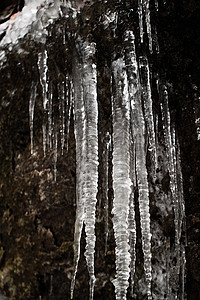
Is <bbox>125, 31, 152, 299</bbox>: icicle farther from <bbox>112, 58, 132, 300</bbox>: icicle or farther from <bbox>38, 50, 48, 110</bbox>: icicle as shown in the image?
<bbox>38, 50, 48, 110</bbox>: icicle

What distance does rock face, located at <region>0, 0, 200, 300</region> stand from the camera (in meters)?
1.69

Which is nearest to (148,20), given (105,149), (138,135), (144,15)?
(144,15)

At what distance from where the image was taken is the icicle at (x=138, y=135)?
150 centimetres

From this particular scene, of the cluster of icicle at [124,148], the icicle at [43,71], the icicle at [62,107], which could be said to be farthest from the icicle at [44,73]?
the cluster of icicle at [124,148]

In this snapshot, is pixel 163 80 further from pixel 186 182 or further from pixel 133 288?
pixel 133 288

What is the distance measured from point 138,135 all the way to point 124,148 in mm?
107

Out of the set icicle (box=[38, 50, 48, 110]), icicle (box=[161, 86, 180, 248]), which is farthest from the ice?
icicle (box=[38, 50, 48, 110])

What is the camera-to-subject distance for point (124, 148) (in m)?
1.58

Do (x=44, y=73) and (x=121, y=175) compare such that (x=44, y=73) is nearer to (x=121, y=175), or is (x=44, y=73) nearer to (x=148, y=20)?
(x=148, y=20)

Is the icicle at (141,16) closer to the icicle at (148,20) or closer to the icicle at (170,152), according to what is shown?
the icicle at (148,20)

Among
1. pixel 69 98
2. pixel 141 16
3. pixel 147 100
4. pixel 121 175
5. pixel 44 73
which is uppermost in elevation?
pixel 141 16

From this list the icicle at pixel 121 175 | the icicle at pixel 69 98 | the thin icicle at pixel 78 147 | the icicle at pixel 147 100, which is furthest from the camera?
the icicle at pixel 69 98

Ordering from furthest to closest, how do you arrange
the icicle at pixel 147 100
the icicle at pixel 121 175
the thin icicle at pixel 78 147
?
1. the icicle at pixel 147 100
2. the thin icicle at pixel 78 147
3. the icicle at pixel 121 175

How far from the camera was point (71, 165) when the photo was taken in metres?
1.95
